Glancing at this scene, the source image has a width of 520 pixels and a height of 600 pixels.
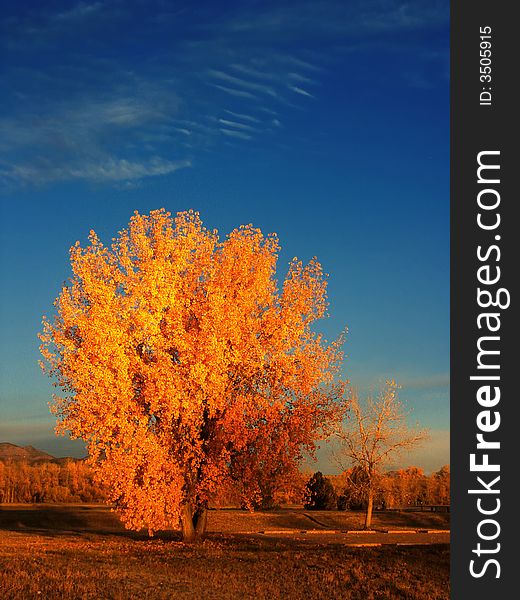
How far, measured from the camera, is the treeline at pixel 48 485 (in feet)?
260

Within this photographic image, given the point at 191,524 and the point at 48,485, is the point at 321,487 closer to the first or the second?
the point at 191,524

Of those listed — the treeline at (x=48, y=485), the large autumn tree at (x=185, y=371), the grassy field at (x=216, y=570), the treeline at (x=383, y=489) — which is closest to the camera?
the grassy field at (x=216, y=570)

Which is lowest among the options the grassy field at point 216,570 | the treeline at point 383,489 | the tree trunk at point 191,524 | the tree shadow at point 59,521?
the tree shadow at point 59,521

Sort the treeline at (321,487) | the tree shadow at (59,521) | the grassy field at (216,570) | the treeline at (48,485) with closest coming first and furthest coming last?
1. the grassy field at (216,570)
2. the tree shadow at (59,521)
3. the treeline at (321,487)
4. the treeline at (48,485)

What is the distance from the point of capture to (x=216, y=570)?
21484 millimetres

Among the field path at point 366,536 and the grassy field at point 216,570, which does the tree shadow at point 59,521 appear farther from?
the grassy field at point 216,570

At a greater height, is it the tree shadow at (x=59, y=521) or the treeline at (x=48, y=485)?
the treeline at (x=48, y=485)

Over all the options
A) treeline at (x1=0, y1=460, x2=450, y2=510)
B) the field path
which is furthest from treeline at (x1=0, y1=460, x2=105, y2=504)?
the field path

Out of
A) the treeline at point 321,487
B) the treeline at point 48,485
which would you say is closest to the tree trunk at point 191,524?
the treeline at point 321,487

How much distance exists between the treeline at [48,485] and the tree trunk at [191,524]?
4569cm

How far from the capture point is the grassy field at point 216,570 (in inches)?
698

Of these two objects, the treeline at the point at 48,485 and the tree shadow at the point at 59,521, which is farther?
the treeline at the point at 48,485

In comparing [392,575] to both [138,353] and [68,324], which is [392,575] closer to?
[138,353]

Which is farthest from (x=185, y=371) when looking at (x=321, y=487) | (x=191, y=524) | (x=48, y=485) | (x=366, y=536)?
(x=48, y=485)
